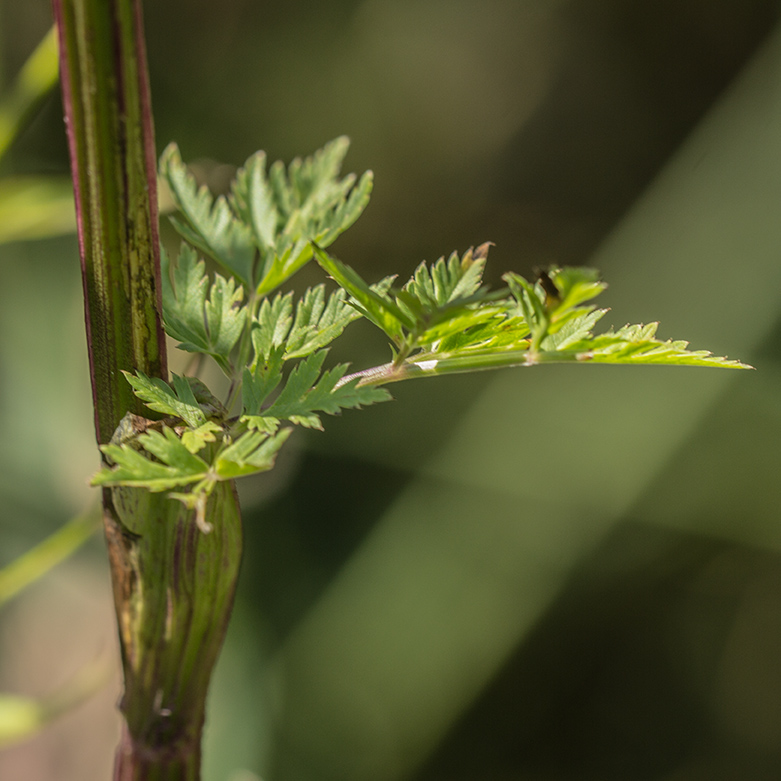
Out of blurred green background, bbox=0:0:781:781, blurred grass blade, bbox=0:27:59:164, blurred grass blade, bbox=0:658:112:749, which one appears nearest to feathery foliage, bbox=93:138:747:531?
blurred grass blade, bbox=0:27:59:164

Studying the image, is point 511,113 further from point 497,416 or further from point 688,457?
point 688,457

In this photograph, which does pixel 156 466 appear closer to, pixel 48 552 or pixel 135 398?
pixel 135 398

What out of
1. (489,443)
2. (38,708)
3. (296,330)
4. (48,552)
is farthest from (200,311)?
(489,443)

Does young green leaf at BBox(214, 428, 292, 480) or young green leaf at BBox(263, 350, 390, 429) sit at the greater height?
young green leaf at BBox(263, 350, 390, 429)

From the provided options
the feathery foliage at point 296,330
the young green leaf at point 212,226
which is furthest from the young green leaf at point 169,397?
the young green leaf at point 212,226

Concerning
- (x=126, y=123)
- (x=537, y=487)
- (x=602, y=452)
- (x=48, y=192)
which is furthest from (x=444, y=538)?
(x=126, y=123)

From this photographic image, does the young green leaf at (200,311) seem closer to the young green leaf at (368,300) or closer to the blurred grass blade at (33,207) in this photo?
the young green leaf at (368,300)

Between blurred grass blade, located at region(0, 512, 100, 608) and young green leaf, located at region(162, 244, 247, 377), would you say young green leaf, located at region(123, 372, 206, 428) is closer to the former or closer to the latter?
young green leaf, located at region(162, 244, 247, 377)
